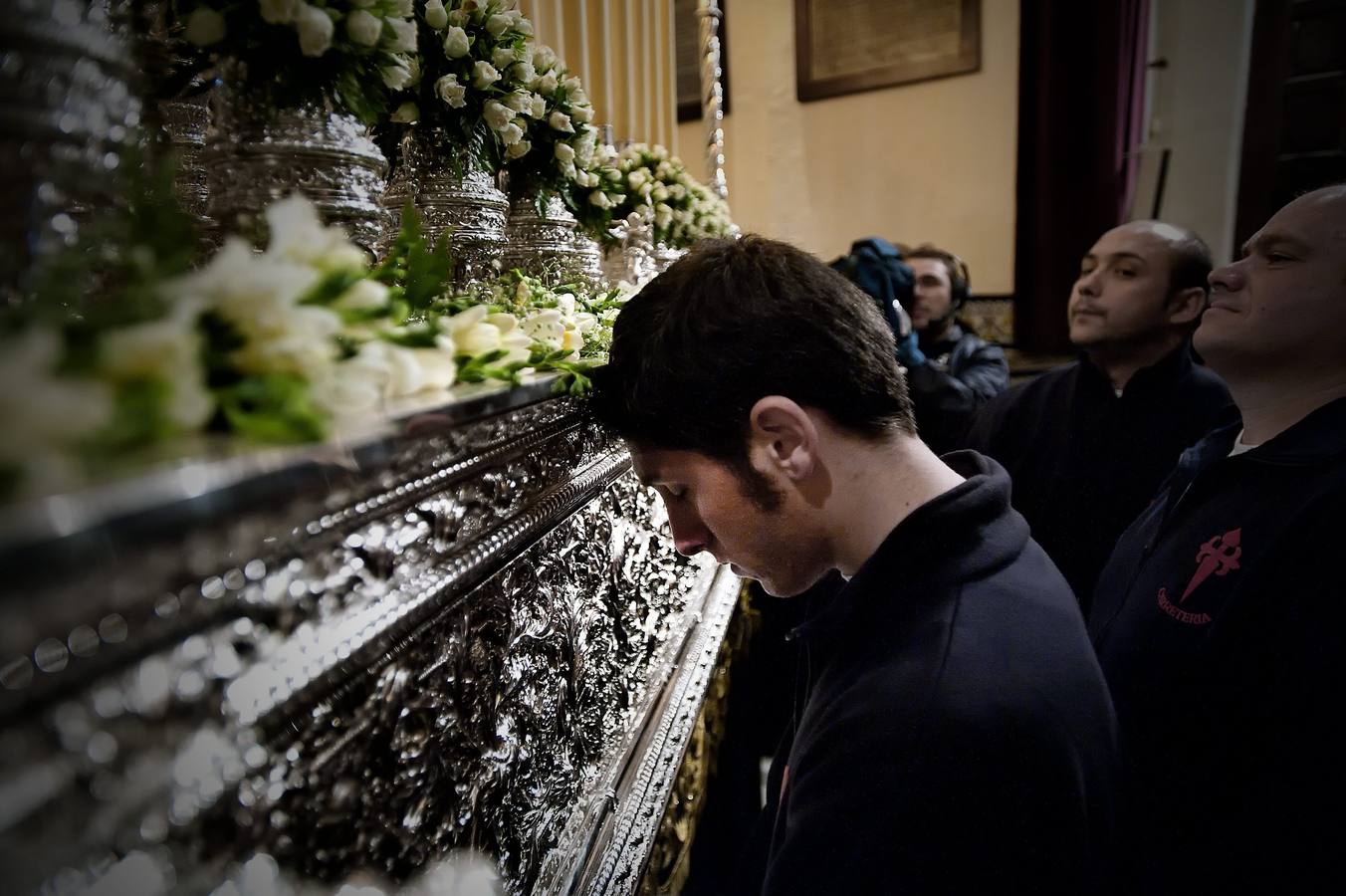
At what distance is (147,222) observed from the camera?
0.53 meters

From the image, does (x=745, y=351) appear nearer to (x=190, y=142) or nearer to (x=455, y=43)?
(x=455, y=43)

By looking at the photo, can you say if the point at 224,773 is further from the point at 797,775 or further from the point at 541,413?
the point at 797,775

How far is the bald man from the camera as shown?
235 cm

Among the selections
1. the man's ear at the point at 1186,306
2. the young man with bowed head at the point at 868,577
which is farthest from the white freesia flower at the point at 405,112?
the man's ear at the point at 1186,306

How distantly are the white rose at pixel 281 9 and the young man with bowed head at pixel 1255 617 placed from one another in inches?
64.2

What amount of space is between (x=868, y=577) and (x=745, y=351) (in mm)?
389

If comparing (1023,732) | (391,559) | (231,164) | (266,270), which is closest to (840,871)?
(1023,732)

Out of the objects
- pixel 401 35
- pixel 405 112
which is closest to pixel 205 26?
pixel 401 35

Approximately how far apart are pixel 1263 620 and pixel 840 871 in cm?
109

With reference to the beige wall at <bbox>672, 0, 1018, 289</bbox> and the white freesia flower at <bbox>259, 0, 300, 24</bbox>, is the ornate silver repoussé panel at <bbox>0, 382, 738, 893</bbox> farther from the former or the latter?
the beige wall at <bbox>672, 0, 1018, 289</bbox>

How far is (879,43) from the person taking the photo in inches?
186

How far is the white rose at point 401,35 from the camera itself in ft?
3.01

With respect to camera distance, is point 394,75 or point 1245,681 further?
point 1245,681

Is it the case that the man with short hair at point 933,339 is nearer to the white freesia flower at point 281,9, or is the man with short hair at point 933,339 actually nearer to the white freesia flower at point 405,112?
the white freesia flower at point 405,112
